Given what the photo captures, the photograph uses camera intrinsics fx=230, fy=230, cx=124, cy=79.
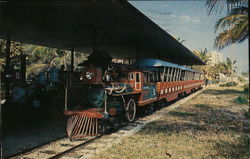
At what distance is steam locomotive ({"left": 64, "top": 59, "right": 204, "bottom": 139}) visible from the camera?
7.94 metres

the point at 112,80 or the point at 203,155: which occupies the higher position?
the point at 112,80

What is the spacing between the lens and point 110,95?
9086 millimetres

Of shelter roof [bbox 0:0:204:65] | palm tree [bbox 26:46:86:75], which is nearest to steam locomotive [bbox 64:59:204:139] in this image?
shelter roof [bbox 0:0:204:65]

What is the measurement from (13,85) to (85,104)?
4170mm

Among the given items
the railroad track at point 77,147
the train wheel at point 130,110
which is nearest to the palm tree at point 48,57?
the train wheel at point 130,110

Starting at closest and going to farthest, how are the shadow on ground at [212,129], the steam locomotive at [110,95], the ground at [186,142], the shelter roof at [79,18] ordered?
the ground at [186,142] < the shadow on ground at [212,129] < the shelter roof at [79,18] < the steam locomotive at [110,95]

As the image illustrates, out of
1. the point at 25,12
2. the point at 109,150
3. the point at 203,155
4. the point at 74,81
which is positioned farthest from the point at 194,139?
the point at 25,12

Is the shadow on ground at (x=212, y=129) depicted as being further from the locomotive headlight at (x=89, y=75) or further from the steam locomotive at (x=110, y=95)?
the locomotive headlight at (x=89, y=75)

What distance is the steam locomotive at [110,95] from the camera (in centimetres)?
794

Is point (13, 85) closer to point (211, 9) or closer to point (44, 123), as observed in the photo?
point (44, 123)

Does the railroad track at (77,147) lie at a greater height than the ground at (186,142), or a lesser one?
lesser

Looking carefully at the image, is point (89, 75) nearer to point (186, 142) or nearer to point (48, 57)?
point (186, 142)

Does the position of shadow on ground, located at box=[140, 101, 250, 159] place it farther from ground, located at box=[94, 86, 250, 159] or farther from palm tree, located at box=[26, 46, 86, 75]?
palm tree, located at box=[26, 46, 86, 75]

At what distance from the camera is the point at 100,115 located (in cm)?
766
